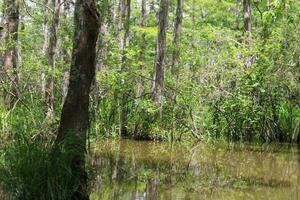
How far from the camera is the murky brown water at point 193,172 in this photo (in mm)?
7863

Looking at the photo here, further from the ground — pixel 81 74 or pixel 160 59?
pixel 160 59

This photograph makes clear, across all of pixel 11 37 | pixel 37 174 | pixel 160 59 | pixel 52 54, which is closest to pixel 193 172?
pixel 37 174

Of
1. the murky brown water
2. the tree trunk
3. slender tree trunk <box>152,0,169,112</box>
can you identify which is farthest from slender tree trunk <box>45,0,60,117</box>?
the tree trunk

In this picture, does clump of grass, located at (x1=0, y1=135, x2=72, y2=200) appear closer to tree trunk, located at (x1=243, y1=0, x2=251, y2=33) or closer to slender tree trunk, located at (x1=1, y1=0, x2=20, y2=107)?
slender tree trunk, located at (x1=1, y1=0, x2=20, y2=107)

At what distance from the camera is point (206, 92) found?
15.7 m

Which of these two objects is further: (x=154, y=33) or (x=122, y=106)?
(x=154, y=33)

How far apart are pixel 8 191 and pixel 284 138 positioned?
11.8m

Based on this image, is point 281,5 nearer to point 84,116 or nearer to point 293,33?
point 84,116

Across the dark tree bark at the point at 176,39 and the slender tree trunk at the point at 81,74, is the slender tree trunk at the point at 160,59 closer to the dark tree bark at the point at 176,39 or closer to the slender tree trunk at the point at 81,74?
the dark tree bark at the point at 176,39

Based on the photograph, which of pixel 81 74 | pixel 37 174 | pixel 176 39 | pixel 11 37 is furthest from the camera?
pixel 176 39

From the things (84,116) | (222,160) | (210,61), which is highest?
(210,61)

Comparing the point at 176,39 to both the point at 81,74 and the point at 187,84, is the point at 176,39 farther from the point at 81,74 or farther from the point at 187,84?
the point at 81,74

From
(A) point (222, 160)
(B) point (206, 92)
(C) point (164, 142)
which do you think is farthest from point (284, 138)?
(A) point (222, 160)

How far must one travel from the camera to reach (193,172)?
32.3ft
